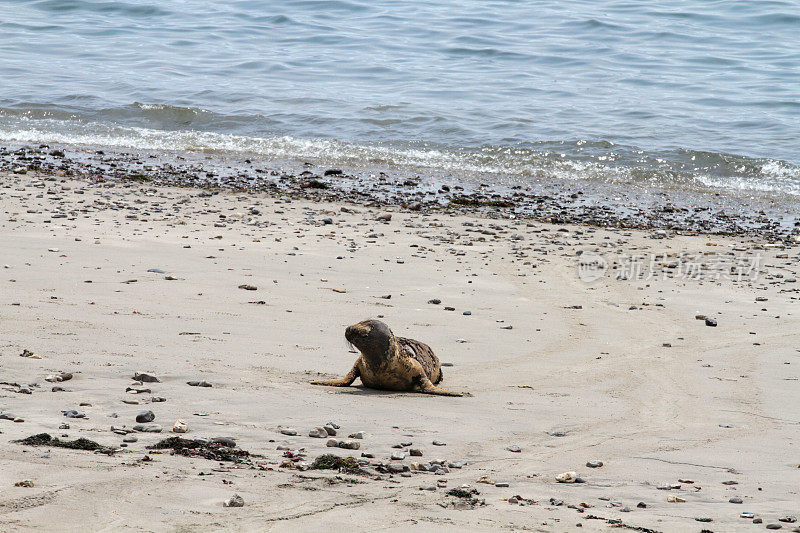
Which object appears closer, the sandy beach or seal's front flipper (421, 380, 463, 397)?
the sandy beach

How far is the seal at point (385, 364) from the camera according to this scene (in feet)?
17.4

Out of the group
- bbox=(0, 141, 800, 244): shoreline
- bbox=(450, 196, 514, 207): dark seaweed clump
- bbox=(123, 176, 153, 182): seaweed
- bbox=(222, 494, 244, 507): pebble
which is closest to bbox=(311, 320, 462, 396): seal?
bbox=(222, 494, 244, 507): pebble

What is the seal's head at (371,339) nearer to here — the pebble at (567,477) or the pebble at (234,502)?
the pebble at (567,477)

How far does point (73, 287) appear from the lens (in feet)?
22.9

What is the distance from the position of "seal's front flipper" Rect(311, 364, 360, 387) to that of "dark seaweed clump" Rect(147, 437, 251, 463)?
58.2 inches

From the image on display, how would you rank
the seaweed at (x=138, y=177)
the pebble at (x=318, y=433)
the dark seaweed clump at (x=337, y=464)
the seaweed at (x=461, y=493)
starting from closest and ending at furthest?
1. the seaweed at (x=461, y=493)
2. the dark seaweed clump at (x=337, y=464)
3. the pebble at (x=318, y=433)
4. the seaweed at (x=138, y=177)

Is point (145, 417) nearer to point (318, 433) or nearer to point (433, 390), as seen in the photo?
point (318, 433)

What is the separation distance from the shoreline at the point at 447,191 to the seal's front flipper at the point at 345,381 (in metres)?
6.57

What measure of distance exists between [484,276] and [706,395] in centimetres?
328

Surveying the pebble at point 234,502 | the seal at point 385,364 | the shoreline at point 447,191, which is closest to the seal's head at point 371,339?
the seal at point 385,364

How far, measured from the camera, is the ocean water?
1628cm

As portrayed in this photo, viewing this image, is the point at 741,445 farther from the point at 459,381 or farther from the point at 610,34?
the point at 610,34

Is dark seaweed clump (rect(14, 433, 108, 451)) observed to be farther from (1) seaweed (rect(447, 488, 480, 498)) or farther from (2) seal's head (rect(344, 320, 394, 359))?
(2) seal's head (rect(344, 320, 394, 359))

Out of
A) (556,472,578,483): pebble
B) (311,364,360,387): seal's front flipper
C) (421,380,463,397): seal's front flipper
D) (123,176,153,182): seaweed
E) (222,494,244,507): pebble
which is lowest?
(421,380,463,397): seal's front flipper
